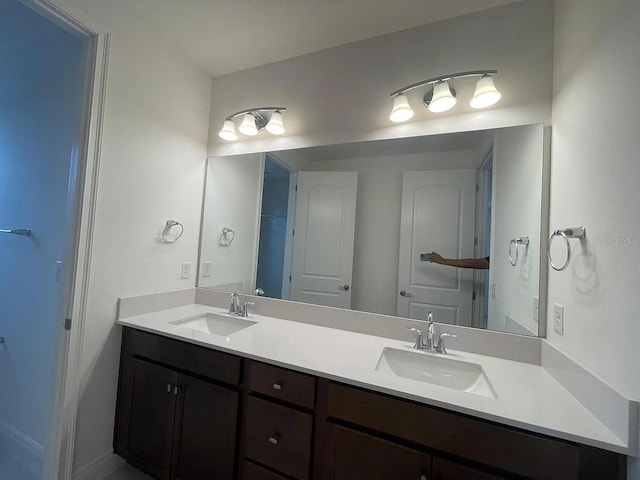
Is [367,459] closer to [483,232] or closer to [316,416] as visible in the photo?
[316,416]

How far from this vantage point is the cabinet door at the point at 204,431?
1.18m

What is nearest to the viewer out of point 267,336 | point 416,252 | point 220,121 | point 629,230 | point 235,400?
point 629,230

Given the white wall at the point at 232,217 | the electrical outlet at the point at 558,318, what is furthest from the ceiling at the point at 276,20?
the electrical outlet at the point at 558,318

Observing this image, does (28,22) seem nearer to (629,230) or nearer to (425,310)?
(425,310)

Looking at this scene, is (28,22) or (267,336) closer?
(267,336)

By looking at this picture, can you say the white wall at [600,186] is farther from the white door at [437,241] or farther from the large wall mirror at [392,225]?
the white door at [437,241]

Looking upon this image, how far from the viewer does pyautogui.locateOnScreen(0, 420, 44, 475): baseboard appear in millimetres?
1500

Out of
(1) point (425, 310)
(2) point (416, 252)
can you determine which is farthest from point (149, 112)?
(1) point (425, 310)

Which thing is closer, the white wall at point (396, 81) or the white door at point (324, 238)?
the white wall at point (396, 81)

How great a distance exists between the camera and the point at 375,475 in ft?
3.00

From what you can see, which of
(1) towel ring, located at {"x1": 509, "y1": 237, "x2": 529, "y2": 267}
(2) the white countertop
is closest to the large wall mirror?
(1) towel ring, located at {"x1": 509, "y1": 237, "x2": 529, "y2": 267}

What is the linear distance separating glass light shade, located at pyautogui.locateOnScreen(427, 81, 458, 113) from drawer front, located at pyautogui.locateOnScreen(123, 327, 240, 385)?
1.56 metres

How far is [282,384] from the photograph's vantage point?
1.08m

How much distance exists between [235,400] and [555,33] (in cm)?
219
